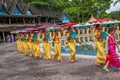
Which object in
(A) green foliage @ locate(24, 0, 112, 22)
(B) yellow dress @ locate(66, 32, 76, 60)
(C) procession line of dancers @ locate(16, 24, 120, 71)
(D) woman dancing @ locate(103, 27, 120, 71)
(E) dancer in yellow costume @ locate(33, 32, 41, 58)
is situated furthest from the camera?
(A) green foliage @ locate(24, 0, 112, 22)

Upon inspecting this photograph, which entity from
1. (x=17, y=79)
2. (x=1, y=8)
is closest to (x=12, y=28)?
(x=1, y=8)

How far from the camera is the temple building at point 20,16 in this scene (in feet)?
189

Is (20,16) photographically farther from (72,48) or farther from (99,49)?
(99,49)

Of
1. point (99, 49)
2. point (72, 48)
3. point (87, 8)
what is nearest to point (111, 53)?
point (99, 49)

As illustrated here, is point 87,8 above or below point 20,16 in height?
above

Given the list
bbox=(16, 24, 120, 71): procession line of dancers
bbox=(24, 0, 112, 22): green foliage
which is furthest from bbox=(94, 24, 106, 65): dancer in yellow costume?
bbox=(24, 0, 112, 22): green foliage

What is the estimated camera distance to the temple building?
57.7 metres

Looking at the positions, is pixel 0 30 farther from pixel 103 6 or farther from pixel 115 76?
pixel 115 76

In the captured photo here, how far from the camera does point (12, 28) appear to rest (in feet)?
188

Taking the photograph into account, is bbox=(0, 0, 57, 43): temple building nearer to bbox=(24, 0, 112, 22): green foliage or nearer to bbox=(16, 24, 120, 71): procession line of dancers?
bbox=(24, 0, 112, 22): green foliage

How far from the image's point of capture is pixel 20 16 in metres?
60.8

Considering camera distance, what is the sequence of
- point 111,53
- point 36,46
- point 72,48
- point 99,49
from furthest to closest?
1. point 36,46
2. point 72,48
3. point 99,49
4. point 111,53

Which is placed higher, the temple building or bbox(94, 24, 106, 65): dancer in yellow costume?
the temple building

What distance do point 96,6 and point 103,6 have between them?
140cm
